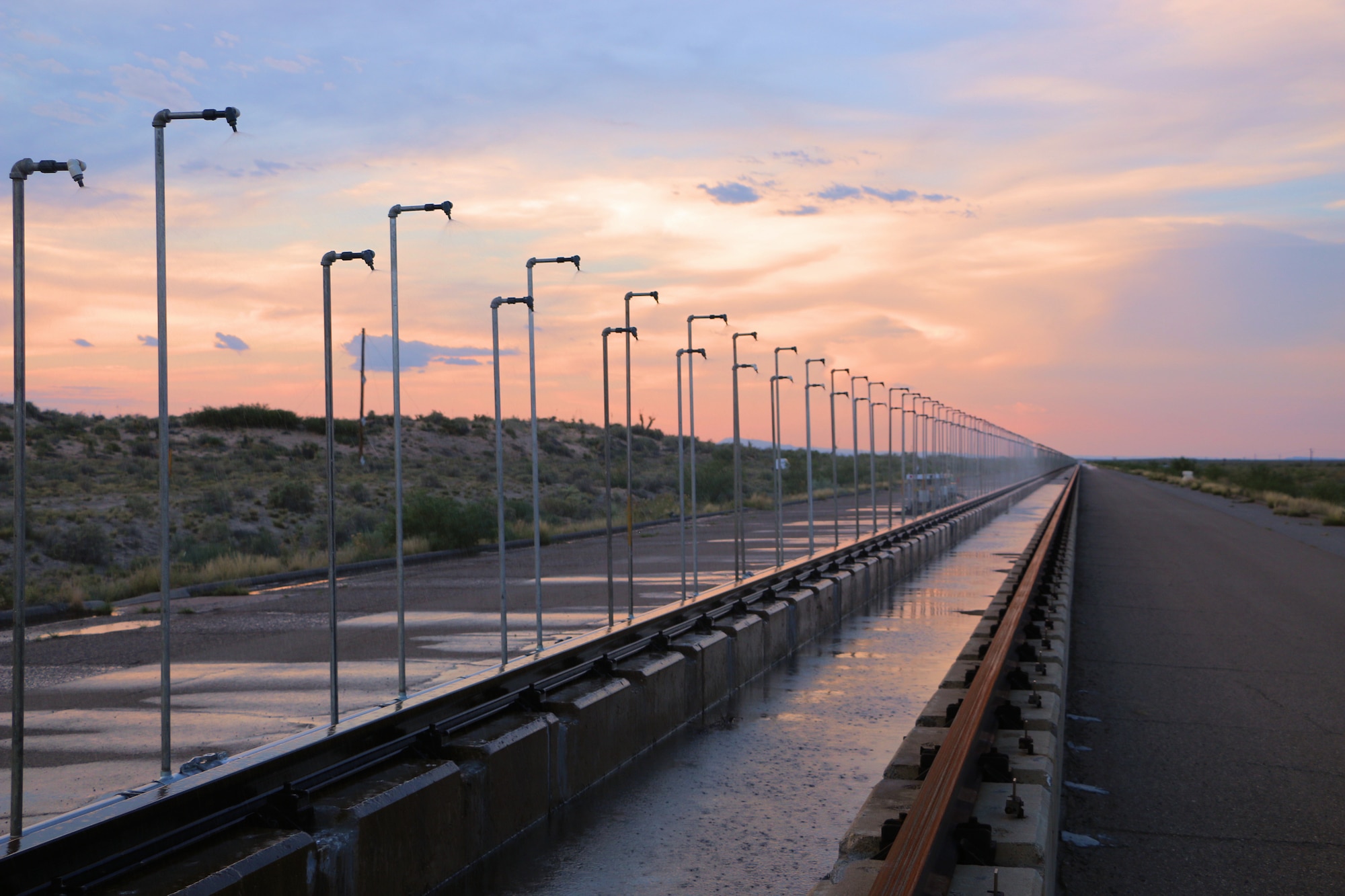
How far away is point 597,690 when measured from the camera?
849 cm

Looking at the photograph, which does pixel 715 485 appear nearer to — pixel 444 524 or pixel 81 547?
pixel 444 524

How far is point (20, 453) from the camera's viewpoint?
5242mm

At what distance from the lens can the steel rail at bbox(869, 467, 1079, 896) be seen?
15.6ft

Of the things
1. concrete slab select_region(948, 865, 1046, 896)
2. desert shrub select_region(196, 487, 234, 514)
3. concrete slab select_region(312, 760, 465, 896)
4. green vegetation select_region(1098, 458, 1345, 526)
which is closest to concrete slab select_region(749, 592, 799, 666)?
concrete slab select_region(312, 760, 465, 896)

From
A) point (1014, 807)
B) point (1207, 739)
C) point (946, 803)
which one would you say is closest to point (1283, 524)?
point (1207, 739)

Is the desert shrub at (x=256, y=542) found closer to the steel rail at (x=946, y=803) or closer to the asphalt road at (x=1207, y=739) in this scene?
the asphalt road at (x=1207, y=739)

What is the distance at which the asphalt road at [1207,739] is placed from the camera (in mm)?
6320

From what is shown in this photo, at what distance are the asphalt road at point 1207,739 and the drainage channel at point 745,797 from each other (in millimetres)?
1446

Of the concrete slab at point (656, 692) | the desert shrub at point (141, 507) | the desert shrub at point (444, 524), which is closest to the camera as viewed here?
the concrete slab at point (656, 692)

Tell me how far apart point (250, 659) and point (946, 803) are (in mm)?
9041

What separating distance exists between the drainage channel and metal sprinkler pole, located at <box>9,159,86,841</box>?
6.68ft

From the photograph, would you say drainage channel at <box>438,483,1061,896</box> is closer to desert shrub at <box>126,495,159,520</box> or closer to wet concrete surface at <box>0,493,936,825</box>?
wet concrete surface at <box>0,493,936,825</box>

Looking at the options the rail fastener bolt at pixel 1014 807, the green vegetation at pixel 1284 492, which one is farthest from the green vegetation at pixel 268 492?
the green vegetation at pixel 1284 492

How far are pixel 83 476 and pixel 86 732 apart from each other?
49494mm
